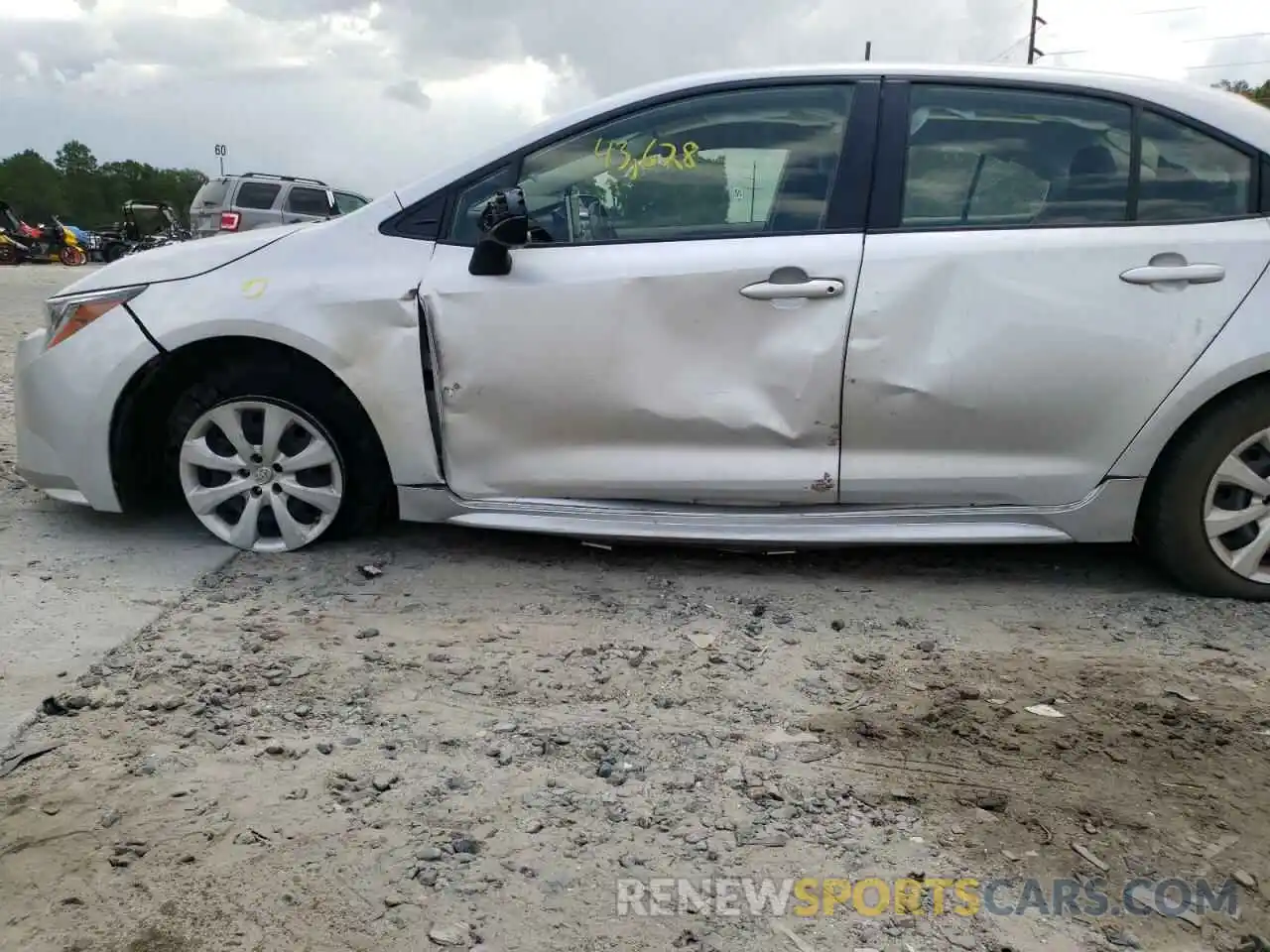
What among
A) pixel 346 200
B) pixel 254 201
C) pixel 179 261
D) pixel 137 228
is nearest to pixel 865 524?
pixel 179 261

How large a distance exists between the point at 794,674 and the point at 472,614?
3.39 ft

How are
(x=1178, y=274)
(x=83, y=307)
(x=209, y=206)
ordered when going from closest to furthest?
1. (x=1178, y=274)
2. (x=83, y=307)
3. (x=209, y=206)

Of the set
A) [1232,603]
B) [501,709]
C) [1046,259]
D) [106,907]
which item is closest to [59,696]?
[106,907]

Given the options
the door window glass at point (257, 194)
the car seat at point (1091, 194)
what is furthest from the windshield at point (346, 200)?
the car seat at point (1091, 194)

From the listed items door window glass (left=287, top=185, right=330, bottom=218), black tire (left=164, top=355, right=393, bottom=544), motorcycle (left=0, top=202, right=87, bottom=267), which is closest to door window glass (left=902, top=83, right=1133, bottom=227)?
black tire (left=164, top=355, right=393, bottom=544)

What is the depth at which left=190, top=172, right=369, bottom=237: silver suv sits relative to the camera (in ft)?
58.8

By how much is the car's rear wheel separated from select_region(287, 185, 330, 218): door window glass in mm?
16485

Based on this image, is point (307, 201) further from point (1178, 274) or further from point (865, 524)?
point (1178, 274)

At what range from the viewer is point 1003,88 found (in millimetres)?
3250

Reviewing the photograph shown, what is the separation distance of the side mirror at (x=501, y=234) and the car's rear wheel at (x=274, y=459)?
0.67 metres

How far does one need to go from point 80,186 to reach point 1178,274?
282 feet

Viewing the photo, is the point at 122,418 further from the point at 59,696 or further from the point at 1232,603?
the point at 1232,603

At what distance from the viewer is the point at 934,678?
2758 mm

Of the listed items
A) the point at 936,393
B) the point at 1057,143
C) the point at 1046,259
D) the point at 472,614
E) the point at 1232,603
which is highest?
the point at 1057,143
